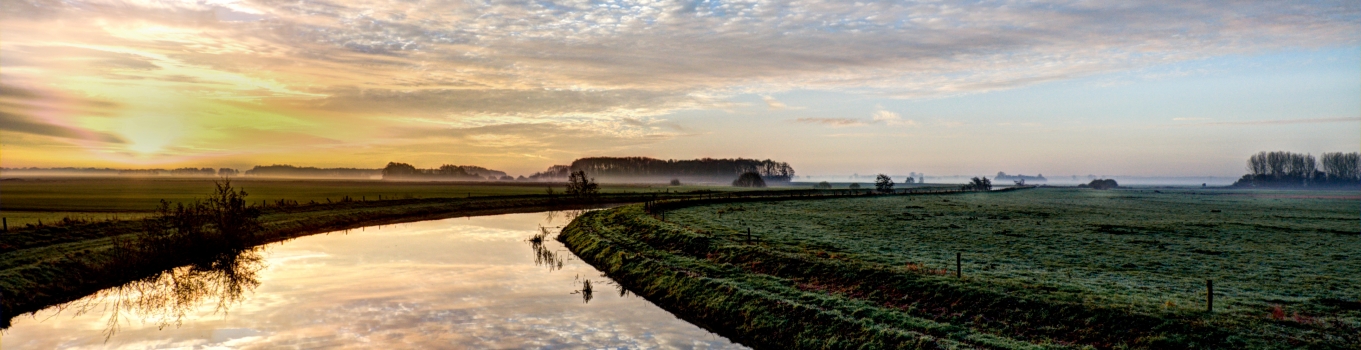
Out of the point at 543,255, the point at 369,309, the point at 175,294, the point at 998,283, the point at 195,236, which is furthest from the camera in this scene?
the point at 543,255

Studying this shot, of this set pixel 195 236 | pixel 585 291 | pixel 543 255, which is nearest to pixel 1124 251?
pixel 585 291

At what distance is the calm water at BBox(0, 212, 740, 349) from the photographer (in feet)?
72.3

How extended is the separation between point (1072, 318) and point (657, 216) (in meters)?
41.5

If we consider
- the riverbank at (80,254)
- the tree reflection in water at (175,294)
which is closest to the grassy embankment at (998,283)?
the tree reflection in water at (175,294)

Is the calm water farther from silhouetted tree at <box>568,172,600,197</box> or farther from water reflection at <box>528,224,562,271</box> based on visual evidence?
silhouetted tree at <box>568,172,600,197</box>

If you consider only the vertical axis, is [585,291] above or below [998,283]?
below

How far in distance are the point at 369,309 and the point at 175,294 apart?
11569 mm

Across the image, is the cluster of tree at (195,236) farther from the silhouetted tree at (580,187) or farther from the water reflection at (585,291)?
the silhouetted tree at (580,187)

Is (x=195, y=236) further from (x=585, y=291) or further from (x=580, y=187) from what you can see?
(x=580, y=187)

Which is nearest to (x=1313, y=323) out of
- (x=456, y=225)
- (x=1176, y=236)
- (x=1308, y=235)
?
(x=1176, y=236)

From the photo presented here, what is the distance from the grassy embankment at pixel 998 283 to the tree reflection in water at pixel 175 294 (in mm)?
18914

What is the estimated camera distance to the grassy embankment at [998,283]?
63.6 ft

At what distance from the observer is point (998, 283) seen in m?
24.6

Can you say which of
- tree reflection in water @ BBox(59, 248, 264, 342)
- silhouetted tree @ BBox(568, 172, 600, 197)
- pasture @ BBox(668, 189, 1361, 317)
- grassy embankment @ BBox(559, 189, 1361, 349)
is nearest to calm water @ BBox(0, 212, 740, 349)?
tree reflection in water @ BBox(59, 248, 264, 342)
